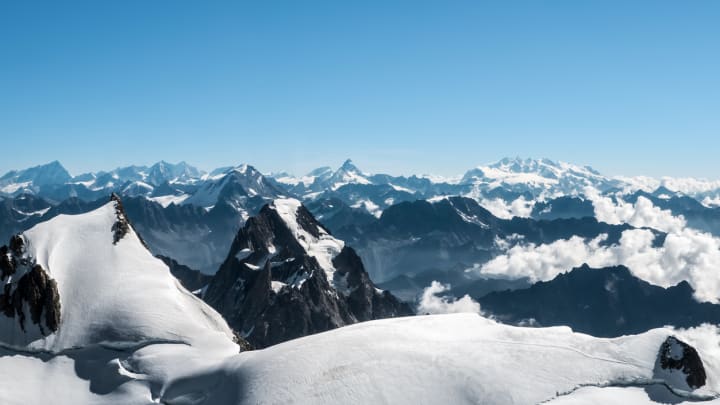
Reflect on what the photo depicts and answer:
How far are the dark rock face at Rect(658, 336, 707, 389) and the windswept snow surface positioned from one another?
54.5m

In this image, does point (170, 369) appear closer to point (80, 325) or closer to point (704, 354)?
point (80, 325)

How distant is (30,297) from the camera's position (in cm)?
7100

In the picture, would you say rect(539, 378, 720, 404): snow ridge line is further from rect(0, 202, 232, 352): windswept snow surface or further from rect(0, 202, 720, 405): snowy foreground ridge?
rect(0, 202, 232, 352): windswept snow surface

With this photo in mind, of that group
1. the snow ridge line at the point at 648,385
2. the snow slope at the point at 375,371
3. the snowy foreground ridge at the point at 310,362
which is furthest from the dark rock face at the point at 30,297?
the snow ridge line at the point at 648,385

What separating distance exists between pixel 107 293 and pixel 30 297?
9185 millimetres

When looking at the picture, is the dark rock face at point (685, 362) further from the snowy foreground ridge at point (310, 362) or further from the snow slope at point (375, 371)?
the snow slope at point (375, 371)

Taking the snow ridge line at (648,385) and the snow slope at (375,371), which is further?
the snow ridge line at (648,385)

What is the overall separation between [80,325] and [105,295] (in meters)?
5.40

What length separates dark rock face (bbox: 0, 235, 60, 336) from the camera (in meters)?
70.4

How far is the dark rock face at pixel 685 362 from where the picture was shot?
196 feet

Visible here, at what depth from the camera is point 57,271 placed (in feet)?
253

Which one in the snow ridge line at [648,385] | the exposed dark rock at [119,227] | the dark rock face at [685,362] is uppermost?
the exposed dark rock at [119,227]

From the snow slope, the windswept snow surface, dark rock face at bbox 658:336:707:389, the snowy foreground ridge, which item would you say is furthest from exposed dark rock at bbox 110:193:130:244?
dark rock face at bbox 658:336:707:389

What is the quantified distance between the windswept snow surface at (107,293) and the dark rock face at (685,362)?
2147 inches
